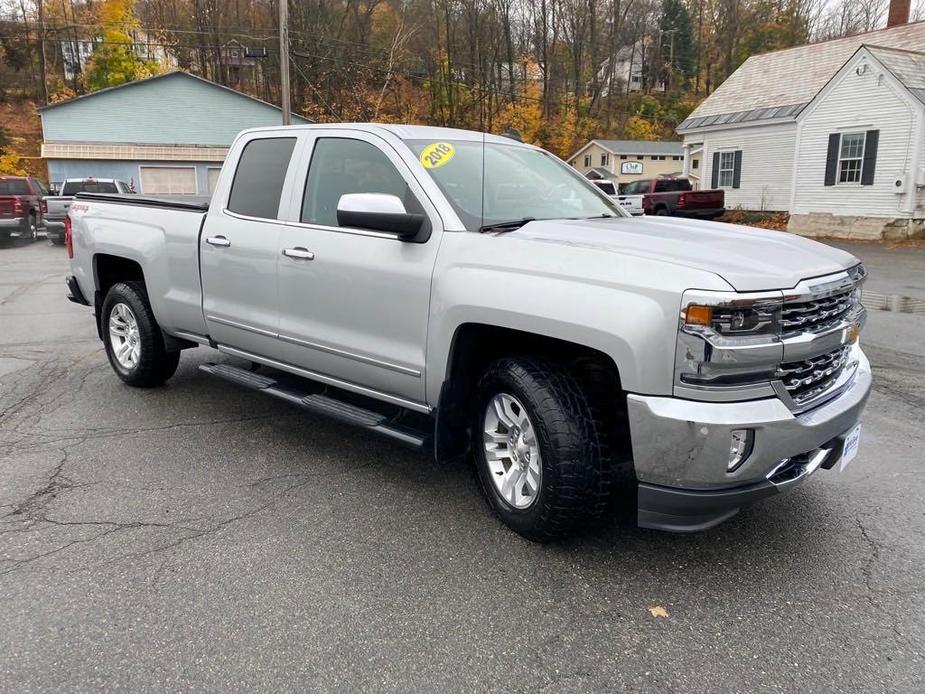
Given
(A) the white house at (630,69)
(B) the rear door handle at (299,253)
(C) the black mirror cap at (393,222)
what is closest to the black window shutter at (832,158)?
(B) the rear door handle at (299,253)

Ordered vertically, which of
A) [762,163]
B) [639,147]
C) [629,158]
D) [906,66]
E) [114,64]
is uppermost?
[114,64]

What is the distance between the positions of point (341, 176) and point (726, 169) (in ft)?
91.2

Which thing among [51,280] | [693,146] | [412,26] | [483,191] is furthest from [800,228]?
[412,26]

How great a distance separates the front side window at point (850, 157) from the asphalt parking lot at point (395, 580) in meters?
20.2

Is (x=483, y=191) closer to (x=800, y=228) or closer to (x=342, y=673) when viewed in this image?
(x=342, y=673)

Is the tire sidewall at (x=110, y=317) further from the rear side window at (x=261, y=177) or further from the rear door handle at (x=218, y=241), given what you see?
the rear side window at (x=261, y=177)

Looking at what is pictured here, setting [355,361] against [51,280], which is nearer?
Result: [355,361]

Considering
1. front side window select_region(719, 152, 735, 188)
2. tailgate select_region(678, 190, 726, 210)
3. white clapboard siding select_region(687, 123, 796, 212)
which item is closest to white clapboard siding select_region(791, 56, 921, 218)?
white clapboard siding select_region(687, 123, 796, 212)

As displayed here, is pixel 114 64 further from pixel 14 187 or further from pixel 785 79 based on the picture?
pixel 785 79

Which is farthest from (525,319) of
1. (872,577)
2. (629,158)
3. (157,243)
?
(629,158)

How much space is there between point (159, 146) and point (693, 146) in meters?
22.4

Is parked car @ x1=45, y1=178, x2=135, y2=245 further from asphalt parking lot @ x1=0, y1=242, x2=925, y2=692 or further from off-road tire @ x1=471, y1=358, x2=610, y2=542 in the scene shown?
off-road tire @ x1=471, y1=358, x2=610, y2=542

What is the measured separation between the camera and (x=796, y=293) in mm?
2959

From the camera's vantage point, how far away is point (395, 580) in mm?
3240
